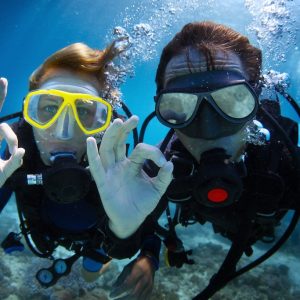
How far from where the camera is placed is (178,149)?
3.74 metres

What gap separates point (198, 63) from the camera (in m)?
3.25

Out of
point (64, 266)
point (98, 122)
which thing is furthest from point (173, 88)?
point (64, 266)

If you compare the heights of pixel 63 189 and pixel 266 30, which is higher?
pixel 266 30

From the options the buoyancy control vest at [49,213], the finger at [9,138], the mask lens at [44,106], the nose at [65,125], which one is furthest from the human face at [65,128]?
the finger at [9,138]

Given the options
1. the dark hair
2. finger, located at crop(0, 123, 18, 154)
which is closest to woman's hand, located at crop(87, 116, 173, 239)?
finger, located at crop(0, 123, 18, 154)

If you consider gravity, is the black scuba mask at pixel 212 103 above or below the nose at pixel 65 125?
above

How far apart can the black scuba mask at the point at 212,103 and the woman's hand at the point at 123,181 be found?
2.38 ft

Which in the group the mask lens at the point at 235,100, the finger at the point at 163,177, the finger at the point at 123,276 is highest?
the mask lens at the point at 235,100

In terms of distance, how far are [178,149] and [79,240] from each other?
1793 mm

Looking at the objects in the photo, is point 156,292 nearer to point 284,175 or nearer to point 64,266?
point 64,266

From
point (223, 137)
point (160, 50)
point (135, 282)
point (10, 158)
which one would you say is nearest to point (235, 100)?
point (223, 137)

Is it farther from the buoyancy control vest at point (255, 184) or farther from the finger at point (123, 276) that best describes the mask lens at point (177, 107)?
the finger at point (123, 276)

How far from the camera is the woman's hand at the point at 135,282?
2.92 metres

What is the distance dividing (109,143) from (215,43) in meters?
1.73
